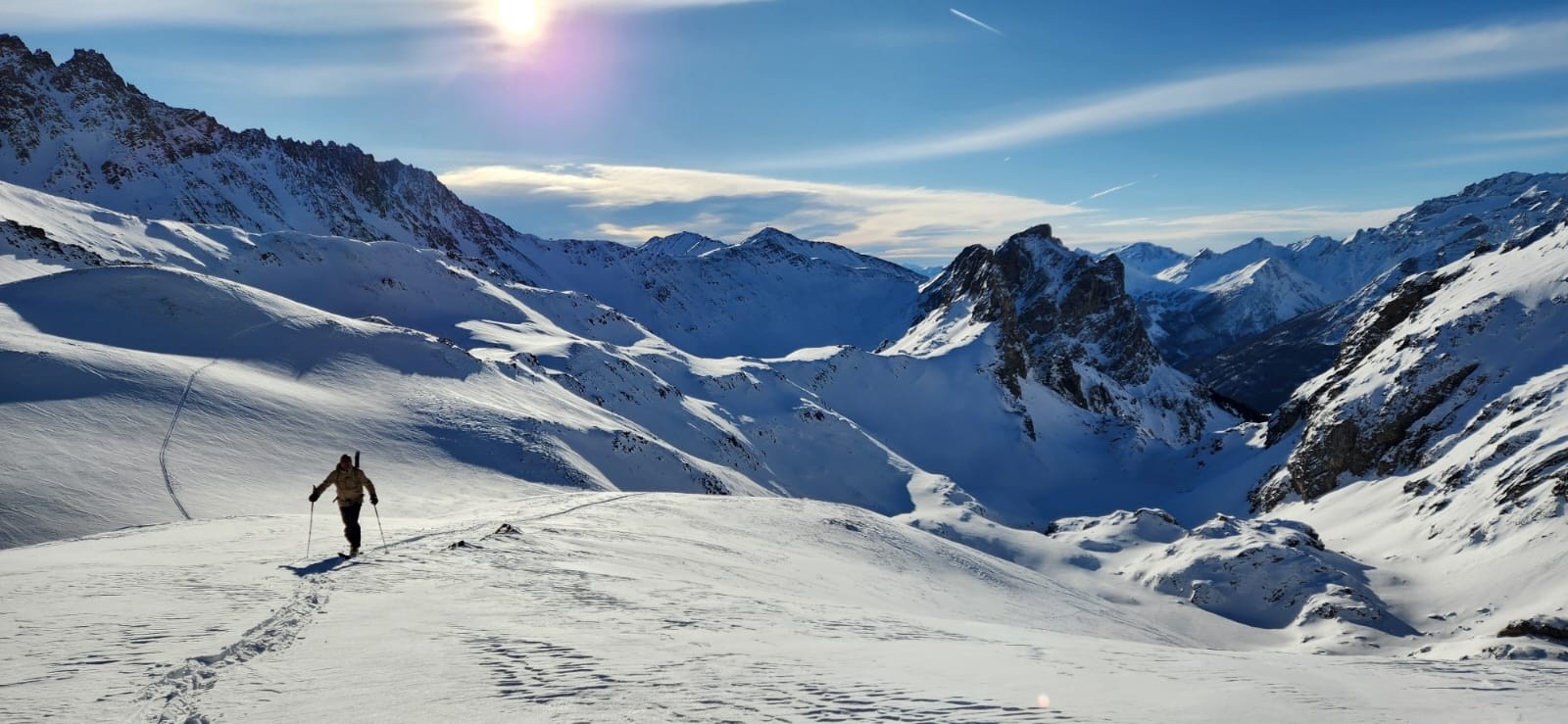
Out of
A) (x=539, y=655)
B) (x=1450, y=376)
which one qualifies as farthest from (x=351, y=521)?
(x=1450, y=376)

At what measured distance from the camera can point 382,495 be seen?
2888 centimetres

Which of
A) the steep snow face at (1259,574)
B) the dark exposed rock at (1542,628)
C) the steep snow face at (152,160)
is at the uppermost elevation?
the steep snow face at (152,160)

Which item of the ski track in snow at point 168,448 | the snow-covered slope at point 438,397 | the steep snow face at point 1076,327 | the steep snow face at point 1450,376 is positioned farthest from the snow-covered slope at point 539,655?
the steep snow face at point 1076,327

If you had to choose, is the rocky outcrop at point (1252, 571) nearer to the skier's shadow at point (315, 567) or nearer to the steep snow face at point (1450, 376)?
the steep snow face at point (1450, 376)

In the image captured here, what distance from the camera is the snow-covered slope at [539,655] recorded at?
8.13m

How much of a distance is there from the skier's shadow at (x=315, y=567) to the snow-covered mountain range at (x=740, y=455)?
0.12 metres

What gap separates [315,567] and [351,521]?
224 centimetres

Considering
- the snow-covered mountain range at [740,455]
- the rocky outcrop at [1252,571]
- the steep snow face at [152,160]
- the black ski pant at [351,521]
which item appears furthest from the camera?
the steep snow face at [152,160]

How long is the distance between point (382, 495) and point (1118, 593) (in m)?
45.3

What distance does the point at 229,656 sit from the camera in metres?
9.04

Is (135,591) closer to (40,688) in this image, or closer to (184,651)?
(184,651)

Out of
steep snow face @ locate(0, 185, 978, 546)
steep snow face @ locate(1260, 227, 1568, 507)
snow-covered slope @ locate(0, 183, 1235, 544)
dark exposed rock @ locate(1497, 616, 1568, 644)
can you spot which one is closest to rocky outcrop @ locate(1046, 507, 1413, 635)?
dark exposed rock @ locate(1497, 616, 1568, 644)

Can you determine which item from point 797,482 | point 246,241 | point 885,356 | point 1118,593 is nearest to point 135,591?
point 1118,593

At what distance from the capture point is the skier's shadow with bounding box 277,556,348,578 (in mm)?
14117
